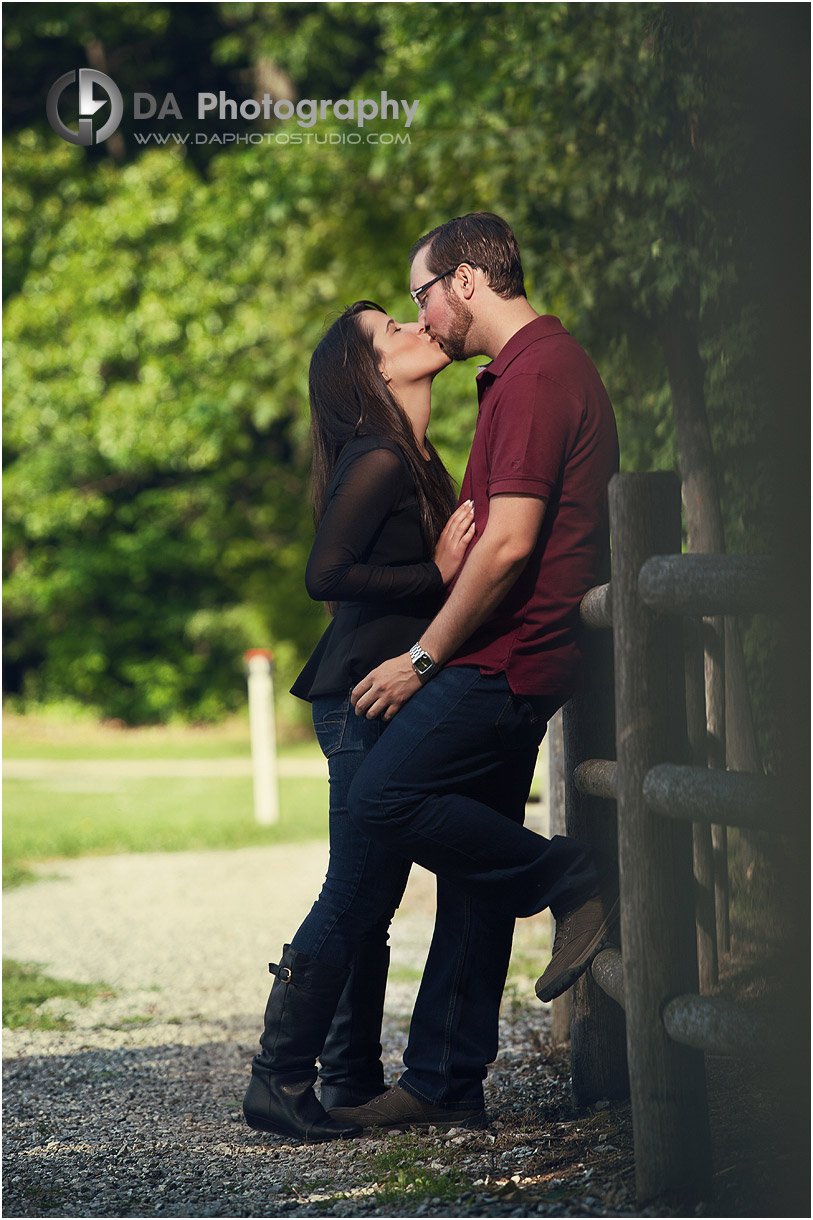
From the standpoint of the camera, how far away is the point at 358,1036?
11.4ft

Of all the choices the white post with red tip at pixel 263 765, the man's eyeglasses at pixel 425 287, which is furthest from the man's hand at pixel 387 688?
the white post with red tip at pixel 263 765

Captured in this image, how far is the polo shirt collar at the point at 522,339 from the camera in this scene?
2986mm

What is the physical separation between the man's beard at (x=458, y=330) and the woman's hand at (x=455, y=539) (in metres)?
0.38

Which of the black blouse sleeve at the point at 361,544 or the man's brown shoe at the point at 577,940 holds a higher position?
the black blouse sleeve at the point at 361,544

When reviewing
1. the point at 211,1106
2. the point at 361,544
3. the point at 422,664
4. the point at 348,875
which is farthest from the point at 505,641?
the point at 211,1106

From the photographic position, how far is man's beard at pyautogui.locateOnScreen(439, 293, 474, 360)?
316 centimetres

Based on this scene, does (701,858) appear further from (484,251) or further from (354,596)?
(484,251)

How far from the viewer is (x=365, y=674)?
3.26m

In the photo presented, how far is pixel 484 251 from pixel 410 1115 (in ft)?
7.01

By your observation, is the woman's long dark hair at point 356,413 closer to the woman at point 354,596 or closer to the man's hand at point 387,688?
the woman at point 354,596

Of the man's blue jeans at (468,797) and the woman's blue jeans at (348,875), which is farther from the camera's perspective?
the woman's blue jeans at (348,875)

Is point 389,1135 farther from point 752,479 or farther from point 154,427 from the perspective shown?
point 154,427

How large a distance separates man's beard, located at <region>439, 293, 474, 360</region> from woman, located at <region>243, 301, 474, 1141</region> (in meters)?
0.06

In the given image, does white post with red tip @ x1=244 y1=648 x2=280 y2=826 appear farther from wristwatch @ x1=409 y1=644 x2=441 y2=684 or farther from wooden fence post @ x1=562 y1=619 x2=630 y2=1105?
wristwatch @ x1=409 y1=644 x2=441 y2=684
